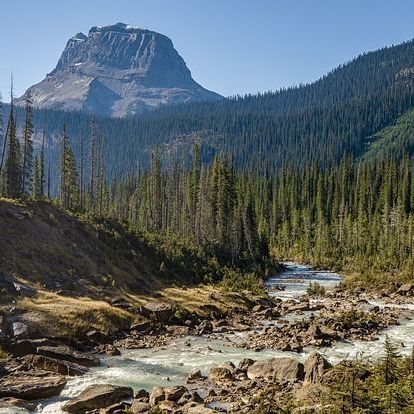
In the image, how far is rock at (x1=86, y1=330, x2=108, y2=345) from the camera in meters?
35.1

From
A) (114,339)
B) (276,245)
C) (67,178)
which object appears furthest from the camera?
(276,245)

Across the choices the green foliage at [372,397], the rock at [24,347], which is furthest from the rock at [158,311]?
A: the green foliage at [372,397]

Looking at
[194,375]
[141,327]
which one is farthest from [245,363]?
[141,327]

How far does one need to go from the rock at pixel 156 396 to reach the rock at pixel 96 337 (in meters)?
12.2

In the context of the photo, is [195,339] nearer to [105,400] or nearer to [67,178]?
[105,400]

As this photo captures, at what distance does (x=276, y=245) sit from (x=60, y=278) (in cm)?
8325

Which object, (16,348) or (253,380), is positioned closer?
(253,380)

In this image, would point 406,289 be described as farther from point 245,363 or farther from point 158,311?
point 245,363

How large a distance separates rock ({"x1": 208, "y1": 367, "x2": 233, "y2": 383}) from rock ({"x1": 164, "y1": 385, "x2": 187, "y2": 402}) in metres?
2.75

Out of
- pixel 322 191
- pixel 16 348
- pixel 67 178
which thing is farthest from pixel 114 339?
pixel 322 191

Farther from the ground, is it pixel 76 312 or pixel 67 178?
pixel 67 178

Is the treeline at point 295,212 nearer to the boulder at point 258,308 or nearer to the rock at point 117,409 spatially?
the boulder at point 258,308

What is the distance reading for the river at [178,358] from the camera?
26469 mm

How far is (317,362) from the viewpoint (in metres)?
25.9
